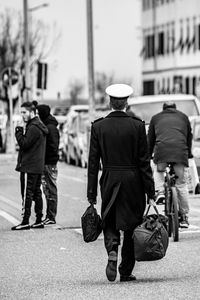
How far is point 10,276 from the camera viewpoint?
1223 centimetres

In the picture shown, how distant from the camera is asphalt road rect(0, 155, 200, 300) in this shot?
1102cm

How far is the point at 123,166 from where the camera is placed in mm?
11383

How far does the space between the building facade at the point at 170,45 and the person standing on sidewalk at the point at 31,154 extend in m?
63.4

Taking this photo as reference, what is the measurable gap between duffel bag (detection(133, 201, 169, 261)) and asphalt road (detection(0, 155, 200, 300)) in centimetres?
30

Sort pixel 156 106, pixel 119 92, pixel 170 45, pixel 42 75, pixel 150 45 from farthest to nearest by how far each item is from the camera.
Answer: pixel 150 45 → pixel 170 45 → pixel 42 75 → pixel 156 106 → pixel 119 92

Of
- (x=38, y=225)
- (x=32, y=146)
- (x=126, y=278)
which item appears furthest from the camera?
(x=38, y=225)

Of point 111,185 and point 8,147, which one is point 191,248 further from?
point 8,147

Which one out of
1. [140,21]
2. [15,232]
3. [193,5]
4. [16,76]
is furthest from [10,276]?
[140,21]

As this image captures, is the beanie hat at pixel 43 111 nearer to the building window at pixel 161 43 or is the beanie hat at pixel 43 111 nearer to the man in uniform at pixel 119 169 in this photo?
the man in uniform at pixel 119 169

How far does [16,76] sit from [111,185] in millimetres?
29162

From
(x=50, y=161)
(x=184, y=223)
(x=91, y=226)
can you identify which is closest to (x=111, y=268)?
(x=91, y=226)

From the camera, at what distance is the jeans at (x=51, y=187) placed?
17.4m

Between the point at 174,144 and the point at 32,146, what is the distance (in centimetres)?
200

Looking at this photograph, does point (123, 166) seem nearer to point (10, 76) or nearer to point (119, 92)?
point (119, 92)
